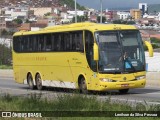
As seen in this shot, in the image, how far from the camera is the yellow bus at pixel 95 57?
70.7ft

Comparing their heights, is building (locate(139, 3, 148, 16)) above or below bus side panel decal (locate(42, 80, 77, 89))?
below

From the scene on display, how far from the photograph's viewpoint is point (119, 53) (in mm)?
21641

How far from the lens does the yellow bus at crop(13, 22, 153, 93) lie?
21562 millimetres

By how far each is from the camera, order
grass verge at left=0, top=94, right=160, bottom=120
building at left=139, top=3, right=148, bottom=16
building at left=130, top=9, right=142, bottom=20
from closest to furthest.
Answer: grass verge at left=0, top=94, right=160, bottom=120 < building at left=130, top=9, right=142, bottom=20 < building at left=139, top=3, right=148, bottom=16

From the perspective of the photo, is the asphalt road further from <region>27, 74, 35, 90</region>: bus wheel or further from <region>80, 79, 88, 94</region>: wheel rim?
<region>27, 74, 35, 90</region>: bus wheel

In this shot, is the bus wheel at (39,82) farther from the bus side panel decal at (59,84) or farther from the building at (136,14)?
the building at (136,14)

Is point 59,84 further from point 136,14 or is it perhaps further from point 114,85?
point 136,14

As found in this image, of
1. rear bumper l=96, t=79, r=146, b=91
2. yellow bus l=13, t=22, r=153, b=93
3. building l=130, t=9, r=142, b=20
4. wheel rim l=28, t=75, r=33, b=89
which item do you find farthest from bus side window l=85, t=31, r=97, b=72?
building l=130, t=9, r=142, b=20

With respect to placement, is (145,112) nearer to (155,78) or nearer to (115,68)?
(115,68)

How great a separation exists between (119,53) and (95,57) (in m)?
1.06

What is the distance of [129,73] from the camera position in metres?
21.7

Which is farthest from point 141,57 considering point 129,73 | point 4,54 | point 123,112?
point 4,54

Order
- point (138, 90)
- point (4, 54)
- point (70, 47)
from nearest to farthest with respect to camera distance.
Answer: point (70, 47) → point (138, 90) → point (4, 54)

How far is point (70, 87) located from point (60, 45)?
1932 millimetres
